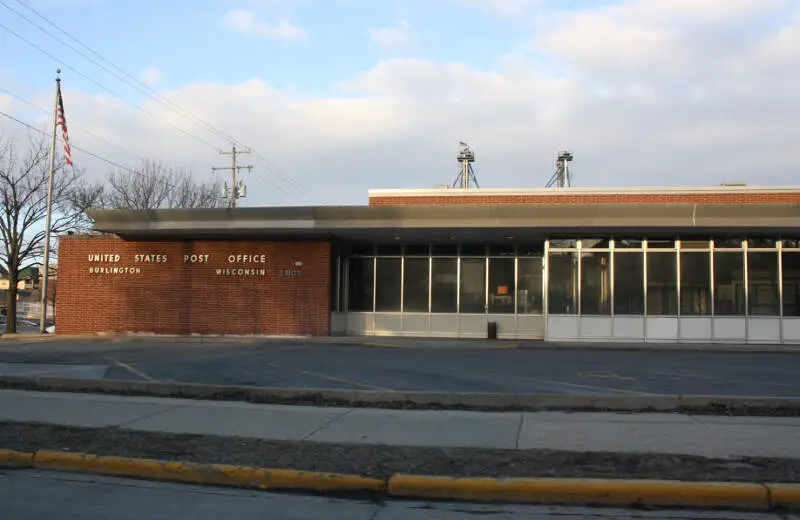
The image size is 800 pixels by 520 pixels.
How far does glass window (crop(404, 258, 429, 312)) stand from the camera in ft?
80.5

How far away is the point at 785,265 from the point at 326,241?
15.1 m

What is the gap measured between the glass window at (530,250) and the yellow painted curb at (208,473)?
18.8 meters

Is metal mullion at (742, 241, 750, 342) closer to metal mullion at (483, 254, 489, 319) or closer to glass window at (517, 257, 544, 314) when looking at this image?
glass window at (517, 257, 544, 314)

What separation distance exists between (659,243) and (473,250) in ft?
20.9

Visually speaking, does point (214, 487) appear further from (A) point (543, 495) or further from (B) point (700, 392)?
(B) point (700, 392)

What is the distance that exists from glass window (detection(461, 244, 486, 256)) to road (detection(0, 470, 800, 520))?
742 inches

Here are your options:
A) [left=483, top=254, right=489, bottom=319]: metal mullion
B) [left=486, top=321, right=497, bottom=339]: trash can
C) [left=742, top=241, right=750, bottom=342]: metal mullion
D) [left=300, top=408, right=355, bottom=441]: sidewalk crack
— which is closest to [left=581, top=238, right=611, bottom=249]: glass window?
[left=483, top=254, right=489, bottom=319]: metal mullion

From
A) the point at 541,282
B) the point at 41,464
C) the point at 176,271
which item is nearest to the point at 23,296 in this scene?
the point at 176,271

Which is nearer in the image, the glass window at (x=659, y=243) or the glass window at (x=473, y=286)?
the glass window at (x=659, y=243)

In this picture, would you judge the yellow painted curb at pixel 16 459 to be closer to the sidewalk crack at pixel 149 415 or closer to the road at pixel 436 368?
the sidewalk crack at pixel 149 415

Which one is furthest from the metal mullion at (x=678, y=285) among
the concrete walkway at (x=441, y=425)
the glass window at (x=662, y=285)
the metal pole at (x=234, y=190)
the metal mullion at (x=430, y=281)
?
the metal pole at (x=234, y=190)

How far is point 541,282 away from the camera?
24.0m

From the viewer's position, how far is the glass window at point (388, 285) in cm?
2473

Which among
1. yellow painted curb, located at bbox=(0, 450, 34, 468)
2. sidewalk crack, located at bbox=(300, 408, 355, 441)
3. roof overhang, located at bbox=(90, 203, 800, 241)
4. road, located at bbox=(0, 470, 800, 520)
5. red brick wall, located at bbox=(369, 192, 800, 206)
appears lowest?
road, located at bbox=(0, 470, 800, 520)
